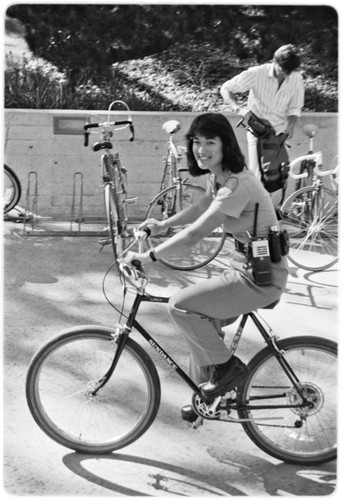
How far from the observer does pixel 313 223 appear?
7.16 meters

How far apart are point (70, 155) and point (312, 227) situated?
271 centimetres

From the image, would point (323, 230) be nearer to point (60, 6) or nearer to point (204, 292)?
point (204, 292)

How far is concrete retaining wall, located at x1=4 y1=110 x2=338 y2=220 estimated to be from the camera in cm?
841

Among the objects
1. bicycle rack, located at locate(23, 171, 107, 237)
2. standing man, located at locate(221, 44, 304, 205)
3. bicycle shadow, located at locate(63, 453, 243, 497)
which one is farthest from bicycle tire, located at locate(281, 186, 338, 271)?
bicycle shadow, located at locate(63, 453, 243, 497)

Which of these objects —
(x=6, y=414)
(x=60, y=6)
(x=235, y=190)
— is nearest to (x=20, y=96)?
(x=60, y=6)

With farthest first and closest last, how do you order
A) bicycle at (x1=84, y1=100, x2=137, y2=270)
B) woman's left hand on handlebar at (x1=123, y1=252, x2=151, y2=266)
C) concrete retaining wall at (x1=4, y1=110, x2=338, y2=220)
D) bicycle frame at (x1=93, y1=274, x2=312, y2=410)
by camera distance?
concrete retaining wall at (x1=4, y1=110, x2=338, y2=220) < bicycle at (x1=84, y1=100, x2=137, y2=270) < bicycle frame at (x1=93, y1=274, x2=312, y2=410) < woman's left hand on handlebar at (x1=123, y1=252, x2=151, y2=266)

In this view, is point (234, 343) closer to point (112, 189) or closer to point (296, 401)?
point (296, 401)

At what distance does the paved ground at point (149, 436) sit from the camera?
13.2 feet

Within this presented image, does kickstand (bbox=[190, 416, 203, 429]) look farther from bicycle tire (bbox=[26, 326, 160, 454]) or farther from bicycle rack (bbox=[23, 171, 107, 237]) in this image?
bicycle rack (bbox=[23, 171, 107, 237])

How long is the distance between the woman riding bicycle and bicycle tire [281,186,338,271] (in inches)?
120

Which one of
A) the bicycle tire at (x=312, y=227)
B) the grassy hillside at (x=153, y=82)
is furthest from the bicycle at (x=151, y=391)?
the grassy hillside at (x=153, y=82)

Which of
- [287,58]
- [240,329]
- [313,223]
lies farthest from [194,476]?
[287,58]

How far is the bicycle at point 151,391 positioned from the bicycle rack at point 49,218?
11.5 ft

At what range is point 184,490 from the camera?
13.1ft
